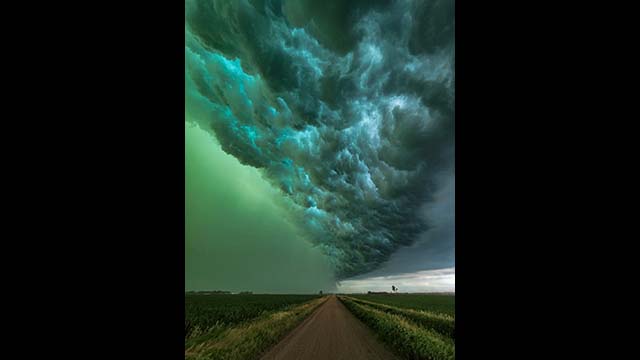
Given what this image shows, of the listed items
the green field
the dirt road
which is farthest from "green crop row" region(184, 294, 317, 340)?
the green field

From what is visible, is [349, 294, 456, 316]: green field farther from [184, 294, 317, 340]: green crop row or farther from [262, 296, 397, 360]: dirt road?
[262, 296, 397, 360]: dirt road

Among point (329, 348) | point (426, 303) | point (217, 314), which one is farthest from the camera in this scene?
point (426, 303)

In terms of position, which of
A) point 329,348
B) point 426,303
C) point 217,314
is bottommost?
point 329,348

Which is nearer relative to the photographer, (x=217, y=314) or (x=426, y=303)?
(x=217, y=314)

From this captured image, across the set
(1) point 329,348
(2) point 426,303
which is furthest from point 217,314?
(2) point 426,303

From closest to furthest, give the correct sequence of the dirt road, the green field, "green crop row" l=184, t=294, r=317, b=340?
1. the dirt road
2. "green crop row" l=184, t=294, r=317, b=340
3. the green field

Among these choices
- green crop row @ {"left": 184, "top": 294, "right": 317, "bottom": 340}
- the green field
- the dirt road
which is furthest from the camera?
the green field

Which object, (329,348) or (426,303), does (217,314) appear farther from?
(426,303)

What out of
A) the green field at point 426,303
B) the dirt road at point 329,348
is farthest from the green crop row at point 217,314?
the green field at point 426,303

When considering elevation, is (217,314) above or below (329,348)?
above

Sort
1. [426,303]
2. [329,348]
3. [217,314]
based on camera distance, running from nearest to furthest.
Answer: [329,348] → [217,314] → [426,303]
